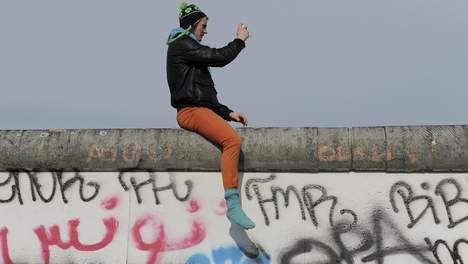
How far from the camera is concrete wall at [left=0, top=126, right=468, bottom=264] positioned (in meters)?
5.64

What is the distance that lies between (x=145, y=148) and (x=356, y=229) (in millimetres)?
1801

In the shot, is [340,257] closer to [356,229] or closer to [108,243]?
[356,229]

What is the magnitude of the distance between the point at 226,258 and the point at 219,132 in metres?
1.00

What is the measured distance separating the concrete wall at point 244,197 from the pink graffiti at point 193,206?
11mm

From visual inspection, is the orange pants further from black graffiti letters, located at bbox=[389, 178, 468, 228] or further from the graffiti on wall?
black graffiti letters, located at bbox=[389, 178, 468, 228]

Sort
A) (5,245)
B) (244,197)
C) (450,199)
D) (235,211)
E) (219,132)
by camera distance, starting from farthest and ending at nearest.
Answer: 1. (5,245)
2. (244,197)
3. (219,132)
4. (450,199)
5. (235,211)

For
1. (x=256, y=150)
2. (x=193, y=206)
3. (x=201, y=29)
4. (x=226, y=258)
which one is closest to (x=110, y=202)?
(x=193, y=206)

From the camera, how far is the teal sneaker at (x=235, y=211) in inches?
212

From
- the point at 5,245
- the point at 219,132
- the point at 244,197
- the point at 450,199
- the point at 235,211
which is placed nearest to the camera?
the point at 235,211

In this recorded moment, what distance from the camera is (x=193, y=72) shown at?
5879 millimetres

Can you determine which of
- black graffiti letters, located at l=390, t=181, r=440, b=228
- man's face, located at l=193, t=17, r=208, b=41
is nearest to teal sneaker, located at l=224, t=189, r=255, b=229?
black graffiti letters, located at l=390, t=181, r=440, b=228

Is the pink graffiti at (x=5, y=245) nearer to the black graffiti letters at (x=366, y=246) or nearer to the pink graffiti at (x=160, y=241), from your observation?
the pink graffiti at (x=160, y=241)

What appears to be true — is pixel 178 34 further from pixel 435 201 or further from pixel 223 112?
pixel 435 201

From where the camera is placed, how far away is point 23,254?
603 cm
